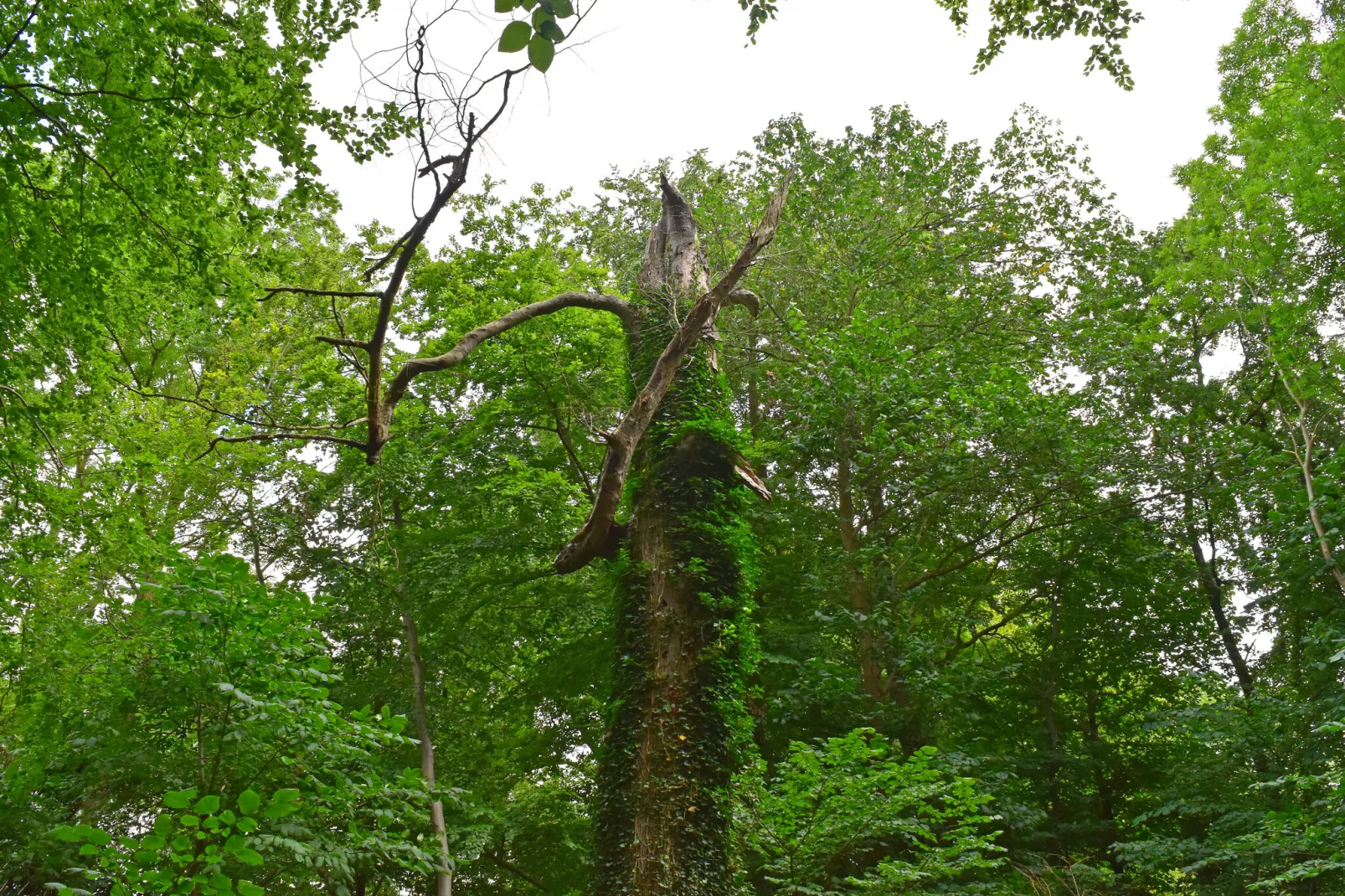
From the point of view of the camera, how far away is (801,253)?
40.6 ft

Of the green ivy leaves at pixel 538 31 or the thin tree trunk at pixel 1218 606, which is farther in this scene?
the thin tree trunk at pixel 1218 606

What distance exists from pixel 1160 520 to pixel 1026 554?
71.8 inches

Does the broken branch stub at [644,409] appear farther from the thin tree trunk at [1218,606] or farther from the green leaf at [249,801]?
the thin tree trunk at [1218,606]

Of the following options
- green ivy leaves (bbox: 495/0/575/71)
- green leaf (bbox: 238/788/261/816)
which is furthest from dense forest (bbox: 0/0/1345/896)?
green ivy leaves (bbox: 495/0/575/71)

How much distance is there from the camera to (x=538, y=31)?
156cm

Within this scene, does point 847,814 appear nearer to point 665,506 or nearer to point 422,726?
point 665,506

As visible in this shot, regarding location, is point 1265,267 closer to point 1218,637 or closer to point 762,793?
point 1218,637

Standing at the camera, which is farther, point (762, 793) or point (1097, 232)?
point (1097, 232)

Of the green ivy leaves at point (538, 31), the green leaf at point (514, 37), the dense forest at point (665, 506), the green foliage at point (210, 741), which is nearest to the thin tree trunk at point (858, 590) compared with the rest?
the dense forest at point (665, 506)

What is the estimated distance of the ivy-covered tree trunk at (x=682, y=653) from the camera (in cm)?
449

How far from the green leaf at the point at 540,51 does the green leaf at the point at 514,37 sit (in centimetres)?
4

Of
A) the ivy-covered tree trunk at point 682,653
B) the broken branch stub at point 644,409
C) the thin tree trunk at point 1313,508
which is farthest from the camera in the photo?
the thin tree trunk at point 1313,508

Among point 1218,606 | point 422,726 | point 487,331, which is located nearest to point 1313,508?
point 1218,606

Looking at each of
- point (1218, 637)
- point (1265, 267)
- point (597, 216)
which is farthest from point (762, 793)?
point (597, 216)
